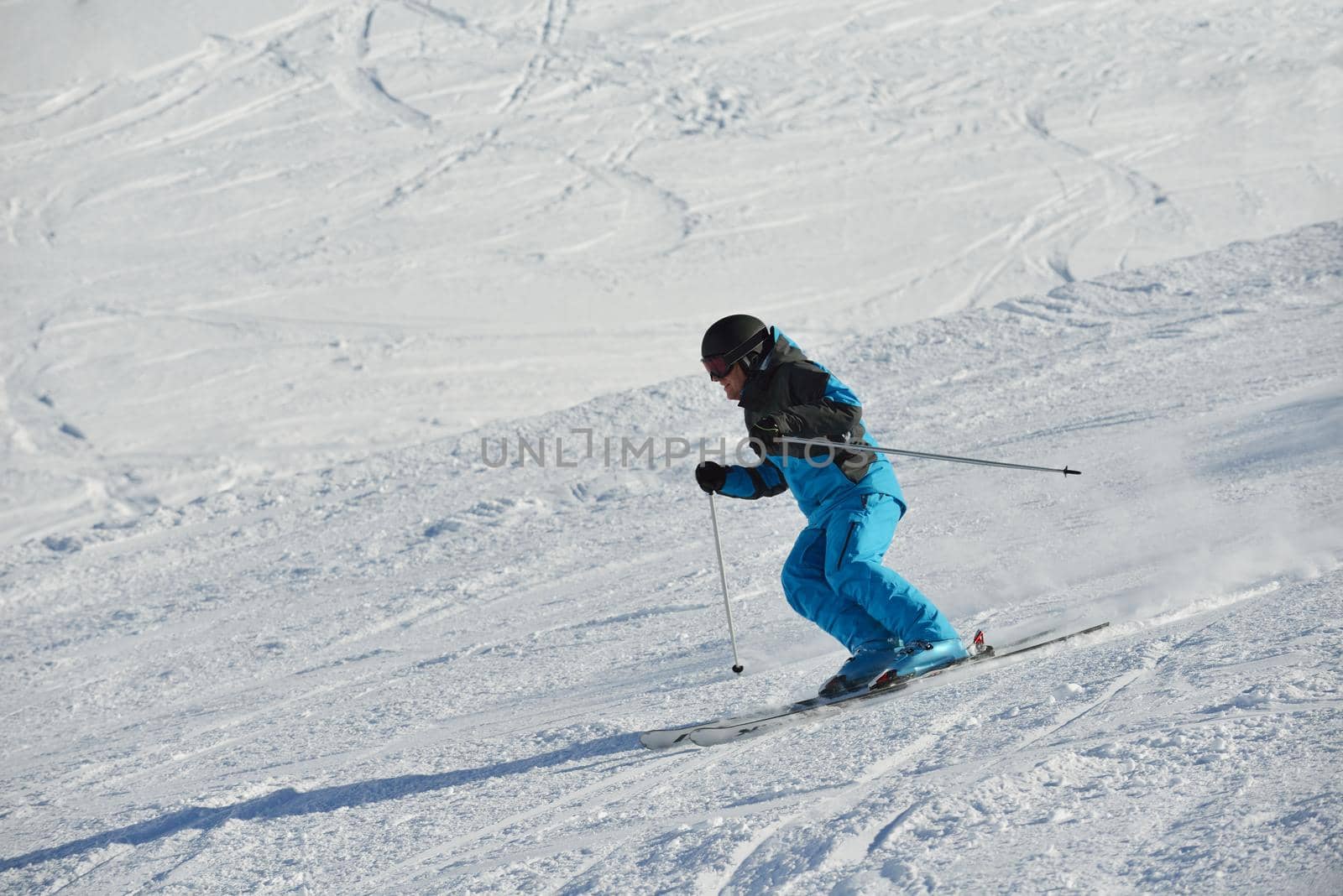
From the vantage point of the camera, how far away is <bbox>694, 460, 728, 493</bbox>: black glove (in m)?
4.16

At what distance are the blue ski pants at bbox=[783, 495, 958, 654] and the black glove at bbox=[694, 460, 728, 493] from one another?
1.18ft

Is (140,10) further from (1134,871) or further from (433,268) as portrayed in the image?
(1134,871)

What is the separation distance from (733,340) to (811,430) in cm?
40

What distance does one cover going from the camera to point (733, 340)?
13.4 feet

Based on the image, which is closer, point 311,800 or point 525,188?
point 311,800

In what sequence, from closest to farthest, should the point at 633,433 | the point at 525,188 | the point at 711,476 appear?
the point at 711,476
the point at 633,433
the point at 525,188

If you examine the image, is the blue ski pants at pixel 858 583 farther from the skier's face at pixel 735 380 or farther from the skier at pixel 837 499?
the skier's face at pixel 735 380

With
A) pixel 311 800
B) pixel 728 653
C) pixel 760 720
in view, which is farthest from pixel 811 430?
pixel 311 800

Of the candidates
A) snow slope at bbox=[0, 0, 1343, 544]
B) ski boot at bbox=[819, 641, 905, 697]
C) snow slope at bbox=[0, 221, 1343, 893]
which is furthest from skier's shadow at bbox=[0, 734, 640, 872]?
snow slope at bbox=[0, 0, 1343, 544]

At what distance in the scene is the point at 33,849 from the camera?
4.02 meters

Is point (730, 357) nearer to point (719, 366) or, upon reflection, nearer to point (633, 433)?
point (719, 366)

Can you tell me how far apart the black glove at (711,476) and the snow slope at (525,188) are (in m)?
6.81

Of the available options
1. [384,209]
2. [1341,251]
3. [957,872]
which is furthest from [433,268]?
[957,872]

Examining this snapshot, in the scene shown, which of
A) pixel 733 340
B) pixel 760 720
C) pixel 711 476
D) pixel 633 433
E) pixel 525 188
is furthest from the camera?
pixel 525 188
